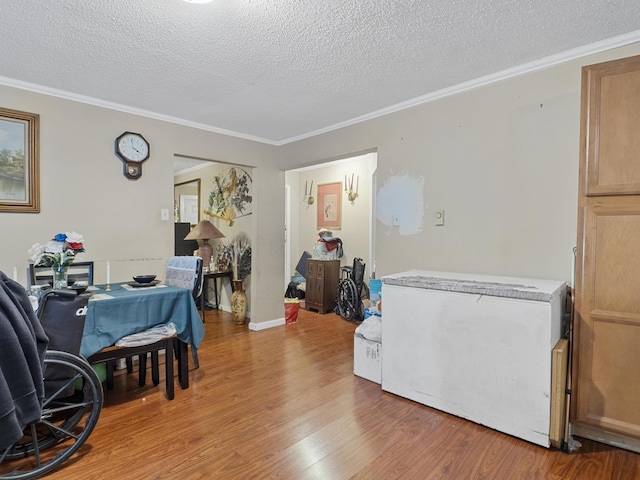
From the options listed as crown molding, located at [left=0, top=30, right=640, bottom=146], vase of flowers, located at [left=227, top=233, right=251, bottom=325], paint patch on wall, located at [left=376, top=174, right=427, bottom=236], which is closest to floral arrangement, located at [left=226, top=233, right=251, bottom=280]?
vase of flowers, located at [left=227, top=233, right=251, bottom=325]

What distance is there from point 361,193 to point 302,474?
4086 mm

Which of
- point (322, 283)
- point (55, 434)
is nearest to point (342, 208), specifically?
point (322, 283)

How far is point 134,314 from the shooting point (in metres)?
2.33

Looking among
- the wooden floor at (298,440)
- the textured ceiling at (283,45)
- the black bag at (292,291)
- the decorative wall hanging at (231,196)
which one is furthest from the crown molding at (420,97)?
the black bag at (292,291)

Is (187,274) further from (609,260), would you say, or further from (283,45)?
(609,260)

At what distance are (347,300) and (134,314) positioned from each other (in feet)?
9.66

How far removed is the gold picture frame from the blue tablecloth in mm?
887

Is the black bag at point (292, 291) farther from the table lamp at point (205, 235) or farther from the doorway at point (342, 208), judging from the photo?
the table lamp at point (205, 235)

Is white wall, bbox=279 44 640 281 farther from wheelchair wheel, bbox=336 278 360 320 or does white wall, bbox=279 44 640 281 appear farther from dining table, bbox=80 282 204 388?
dining table, bbox=80 282 204 388

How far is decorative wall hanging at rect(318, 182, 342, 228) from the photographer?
5.56 metres

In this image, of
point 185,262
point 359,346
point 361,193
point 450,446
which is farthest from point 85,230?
point 361,193

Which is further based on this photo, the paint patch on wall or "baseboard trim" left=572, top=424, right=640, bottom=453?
the paint patch on wall

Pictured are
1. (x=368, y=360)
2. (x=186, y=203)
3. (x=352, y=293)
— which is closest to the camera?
(x=368, y=360)

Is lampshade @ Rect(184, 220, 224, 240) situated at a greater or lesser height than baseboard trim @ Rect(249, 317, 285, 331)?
greater
